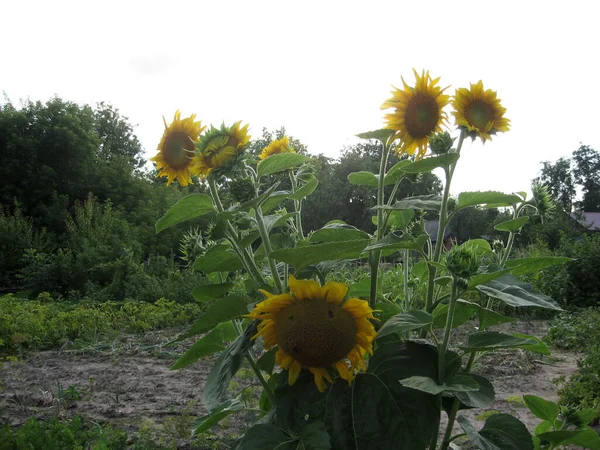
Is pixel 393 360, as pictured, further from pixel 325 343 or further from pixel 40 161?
pixel 40 161

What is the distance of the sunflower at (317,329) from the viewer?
3.01 ft

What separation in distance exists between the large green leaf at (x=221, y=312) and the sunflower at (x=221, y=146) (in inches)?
10.3

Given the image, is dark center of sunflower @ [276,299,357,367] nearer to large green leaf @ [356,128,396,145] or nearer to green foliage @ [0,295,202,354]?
large green leaf @ [356,128,396,145]

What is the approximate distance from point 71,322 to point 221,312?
4.57 m

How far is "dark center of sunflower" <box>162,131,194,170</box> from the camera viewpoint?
3.85 ft

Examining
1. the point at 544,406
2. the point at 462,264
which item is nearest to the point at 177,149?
the point at 462,264

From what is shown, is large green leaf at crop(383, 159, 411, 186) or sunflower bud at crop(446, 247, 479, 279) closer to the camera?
sunflower bud at crop(446, 247, 479, 279)

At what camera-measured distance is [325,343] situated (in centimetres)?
91

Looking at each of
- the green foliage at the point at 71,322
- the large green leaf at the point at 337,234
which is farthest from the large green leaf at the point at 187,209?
the green foliage at the point at 71,322

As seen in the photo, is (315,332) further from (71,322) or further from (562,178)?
(562,178)

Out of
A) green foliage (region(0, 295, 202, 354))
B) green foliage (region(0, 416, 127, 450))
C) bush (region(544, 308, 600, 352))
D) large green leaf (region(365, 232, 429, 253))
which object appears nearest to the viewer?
large green leaf (region(365, 232, 429, 253))

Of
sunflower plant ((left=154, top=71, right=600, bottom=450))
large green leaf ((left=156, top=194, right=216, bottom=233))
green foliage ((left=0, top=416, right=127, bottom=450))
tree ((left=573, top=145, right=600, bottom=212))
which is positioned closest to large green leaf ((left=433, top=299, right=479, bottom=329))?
sunflower plant ((left=154, top=71, right=600, bottom=450))

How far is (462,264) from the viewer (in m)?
0.93

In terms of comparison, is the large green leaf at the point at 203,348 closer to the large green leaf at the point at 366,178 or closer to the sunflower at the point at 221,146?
the sunflower at the point at 221,146
